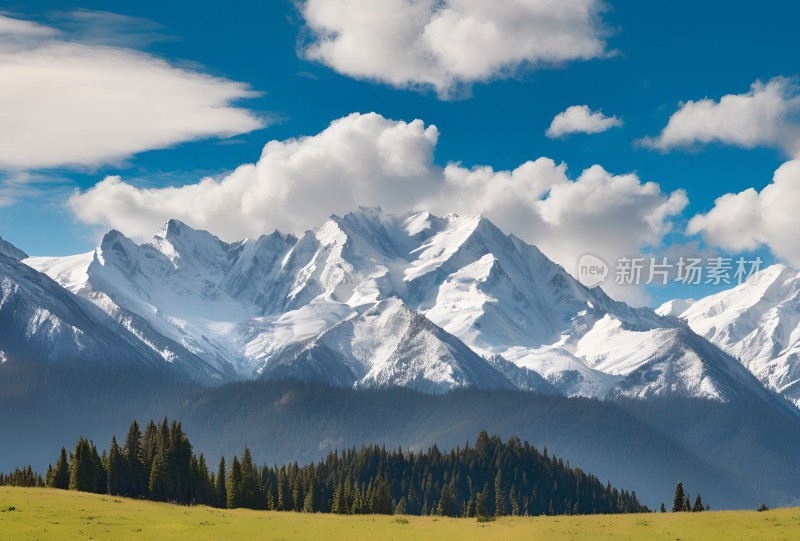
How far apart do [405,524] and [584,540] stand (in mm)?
24799

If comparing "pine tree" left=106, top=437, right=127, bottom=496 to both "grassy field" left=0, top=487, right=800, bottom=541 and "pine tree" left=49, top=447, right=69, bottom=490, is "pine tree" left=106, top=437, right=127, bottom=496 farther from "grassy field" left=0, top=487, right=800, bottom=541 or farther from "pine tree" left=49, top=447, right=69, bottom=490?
"grassy field" left=0, top=487, right=800, bottom=541

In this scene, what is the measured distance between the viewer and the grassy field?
13038cm

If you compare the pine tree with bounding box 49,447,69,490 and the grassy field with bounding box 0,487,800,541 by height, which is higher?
the pine tree with bounding box 49,447,69,490

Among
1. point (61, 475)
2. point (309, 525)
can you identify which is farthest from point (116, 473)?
point (309, 525)

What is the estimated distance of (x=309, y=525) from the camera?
469 feet

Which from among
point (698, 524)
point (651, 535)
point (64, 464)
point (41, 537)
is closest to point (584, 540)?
point (651, 535)

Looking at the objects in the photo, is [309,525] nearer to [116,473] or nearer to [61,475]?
[116,473]

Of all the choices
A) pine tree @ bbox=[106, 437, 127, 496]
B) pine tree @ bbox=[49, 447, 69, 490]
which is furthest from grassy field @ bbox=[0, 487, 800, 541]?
pine tree @ bbox=[106, 437, 127, 496]

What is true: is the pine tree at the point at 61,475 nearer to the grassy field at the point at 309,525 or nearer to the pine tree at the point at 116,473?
the pine tree at the point at 116,473

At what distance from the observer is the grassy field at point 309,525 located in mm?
130375

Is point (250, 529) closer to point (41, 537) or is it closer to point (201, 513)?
point (201, 513)

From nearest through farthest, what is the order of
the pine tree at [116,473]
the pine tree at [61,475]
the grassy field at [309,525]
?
the grassy field at [309,525], the pine tree at [61,475], the pine tree at [116,473]

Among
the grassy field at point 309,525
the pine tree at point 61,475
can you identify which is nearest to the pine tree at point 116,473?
the pine tree at point 61,475

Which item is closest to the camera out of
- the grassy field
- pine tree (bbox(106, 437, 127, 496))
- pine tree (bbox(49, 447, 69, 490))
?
the grassy field
